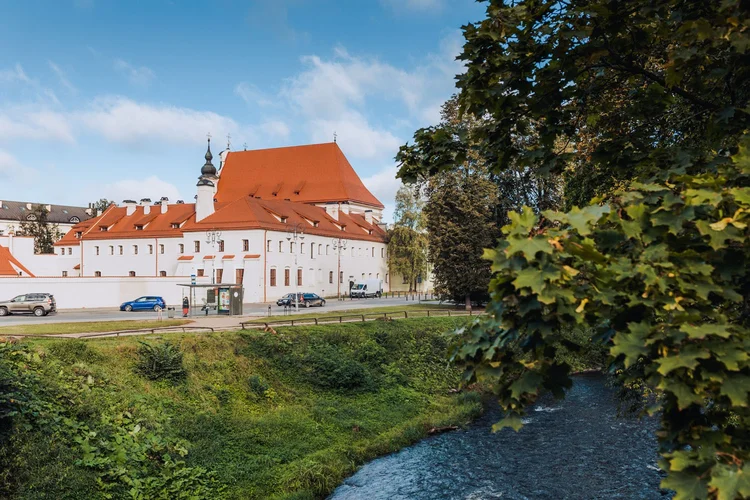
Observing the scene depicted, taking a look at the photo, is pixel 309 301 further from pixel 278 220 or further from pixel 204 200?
pixel 204 200

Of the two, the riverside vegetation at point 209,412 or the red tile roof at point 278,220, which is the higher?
the red tile roof at point 278,220

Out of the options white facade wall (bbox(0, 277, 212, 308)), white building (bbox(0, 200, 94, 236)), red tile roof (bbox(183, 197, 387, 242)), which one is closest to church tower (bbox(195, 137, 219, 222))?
red tile roof (bbox(183, 197, 387, 242))

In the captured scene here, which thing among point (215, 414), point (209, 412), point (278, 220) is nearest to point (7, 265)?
point (278, 220)

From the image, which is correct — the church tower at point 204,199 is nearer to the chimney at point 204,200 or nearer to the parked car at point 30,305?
the chimney at point 204,200

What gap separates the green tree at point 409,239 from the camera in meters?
71.1

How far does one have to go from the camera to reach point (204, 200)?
200ft

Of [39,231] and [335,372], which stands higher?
[39,231]

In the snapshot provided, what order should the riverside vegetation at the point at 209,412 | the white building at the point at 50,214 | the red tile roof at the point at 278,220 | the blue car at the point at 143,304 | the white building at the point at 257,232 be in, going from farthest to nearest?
1. the white building at the point at 50,214
2. the red tile roof at the point at 278,220
3. the white building at the point at 257,232
4. the blue car at the point at 143,304
5. the riverside vegetation at the point at 209,412

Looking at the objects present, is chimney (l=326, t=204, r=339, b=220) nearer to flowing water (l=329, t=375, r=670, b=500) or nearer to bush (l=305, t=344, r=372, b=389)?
bush (l=305, t=344, r=372, b=389)

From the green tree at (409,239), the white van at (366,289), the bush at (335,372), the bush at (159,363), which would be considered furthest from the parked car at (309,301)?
the bush at (159,363)

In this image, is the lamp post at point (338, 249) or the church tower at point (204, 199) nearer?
the church tower at point (204, 199)

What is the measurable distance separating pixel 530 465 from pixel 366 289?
173 feet

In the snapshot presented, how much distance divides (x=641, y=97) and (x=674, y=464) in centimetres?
409

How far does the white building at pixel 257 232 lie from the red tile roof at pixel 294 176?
0.14 meters
